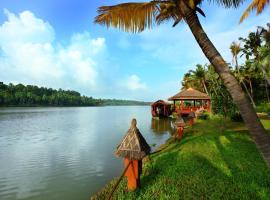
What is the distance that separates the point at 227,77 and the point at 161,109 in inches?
1733

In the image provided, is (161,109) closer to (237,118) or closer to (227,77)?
(237,118)

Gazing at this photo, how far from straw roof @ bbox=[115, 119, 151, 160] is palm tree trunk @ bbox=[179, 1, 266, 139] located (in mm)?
3286

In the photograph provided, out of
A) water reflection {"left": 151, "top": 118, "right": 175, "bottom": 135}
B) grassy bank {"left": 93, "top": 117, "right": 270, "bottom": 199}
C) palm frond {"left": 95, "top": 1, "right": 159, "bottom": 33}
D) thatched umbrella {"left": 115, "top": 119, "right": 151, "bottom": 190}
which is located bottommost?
water reflection {"left": 151, "top": 118, "right": 175, "bottom": 135}

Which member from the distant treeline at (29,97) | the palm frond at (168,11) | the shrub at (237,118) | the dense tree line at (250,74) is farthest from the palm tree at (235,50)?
the distant treeline at (29,97)

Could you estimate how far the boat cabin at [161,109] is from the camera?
4750 cm

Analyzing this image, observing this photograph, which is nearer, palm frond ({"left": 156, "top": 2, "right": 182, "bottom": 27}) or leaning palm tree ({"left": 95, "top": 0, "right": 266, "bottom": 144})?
leaning palm tree ({"left": 95, "top": 0, "right": 266, "bottom": 144})

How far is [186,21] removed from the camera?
4.66 metres

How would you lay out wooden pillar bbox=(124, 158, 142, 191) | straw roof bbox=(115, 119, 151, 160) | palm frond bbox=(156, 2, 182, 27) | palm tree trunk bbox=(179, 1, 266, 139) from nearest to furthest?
palm tree trunk bbox=(179, 1, 266, 139) < palm frond bbox=(156, 2, 182, 27) < straw roof bbox=(115, 119, 151, 160) < wooden pillar bbox=(124, 158, 142, 191)

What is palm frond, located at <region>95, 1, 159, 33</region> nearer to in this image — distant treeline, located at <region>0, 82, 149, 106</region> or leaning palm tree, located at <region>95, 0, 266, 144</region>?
leaning palm tree, located at <region>95, 0, 266, 144</region>

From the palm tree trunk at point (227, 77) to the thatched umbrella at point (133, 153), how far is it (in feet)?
10.8

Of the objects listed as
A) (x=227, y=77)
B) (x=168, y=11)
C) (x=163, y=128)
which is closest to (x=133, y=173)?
(x=227, y=77)

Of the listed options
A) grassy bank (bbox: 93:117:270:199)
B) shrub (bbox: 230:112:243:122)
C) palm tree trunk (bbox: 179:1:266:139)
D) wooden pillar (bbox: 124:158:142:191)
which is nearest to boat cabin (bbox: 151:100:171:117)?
shrub (bbox: 230:112:243:122)

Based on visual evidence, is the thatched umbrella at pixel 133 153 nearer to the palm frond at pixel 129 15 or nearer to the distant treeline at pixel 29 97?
the palm frond at pixel 129 15

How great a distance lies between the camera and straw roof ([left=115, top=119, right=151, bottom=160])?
6.75 metres
